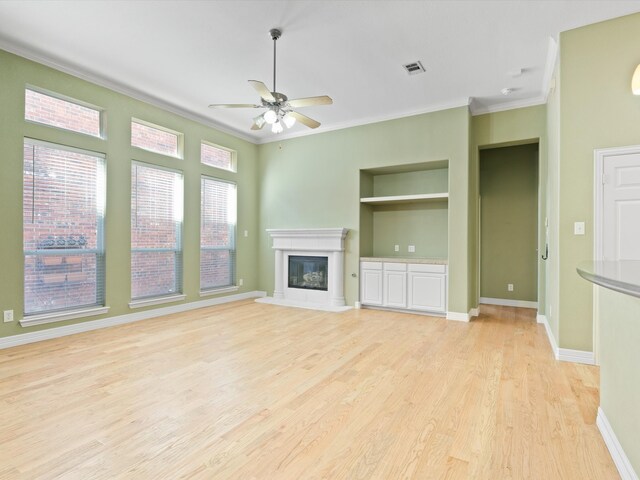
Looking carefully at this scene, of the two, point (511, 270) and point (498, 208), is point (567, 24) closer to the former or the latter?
point (498, 208)

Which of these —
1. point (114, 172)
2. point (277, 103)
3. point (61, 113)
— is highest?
point (61, 113)

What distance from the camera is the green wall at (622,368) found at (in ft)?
5.04

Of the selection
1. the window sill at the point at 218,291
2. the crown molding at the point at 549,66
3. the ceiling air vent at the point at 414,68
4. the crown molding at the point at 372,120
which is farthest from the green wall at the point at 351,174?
the ceiling air vent at the point at 414,68

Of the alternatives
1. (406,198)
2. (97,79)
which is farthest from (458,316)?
(97,79)

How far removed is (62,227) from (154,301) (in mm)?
1617

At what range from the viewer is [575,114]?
333 cm

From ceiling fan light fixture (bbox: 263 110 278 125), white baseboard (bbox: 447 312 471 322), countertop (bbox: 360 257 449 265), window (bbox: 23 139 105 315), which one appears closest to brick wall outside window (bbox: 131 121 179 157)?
window (bbox: 23 139 105 315)

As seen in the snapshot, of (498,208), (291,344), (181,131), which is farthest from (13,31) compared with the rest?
(498,208)

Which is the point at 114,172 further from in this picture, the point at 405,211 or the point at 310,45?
the point at 405,211

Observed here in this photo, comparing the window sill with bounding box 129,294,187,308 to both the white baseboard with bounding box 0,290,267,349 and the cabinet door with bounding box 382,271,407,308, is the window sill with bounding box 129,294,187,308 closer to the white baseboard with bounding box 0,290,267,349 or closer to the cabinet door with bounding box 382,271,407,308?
the white baseboard with bounding box 0,290,267,349

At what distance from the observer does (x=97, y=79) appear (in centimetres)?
444

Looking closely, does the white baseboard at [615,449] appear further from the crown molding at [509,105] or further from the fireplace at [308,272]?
the fireplace at [308,272]

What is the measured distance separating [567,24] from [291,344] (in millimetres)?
4221

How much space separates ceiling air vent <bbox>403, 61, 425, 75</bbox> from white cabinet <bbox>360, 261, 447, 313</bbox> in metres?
2.73
